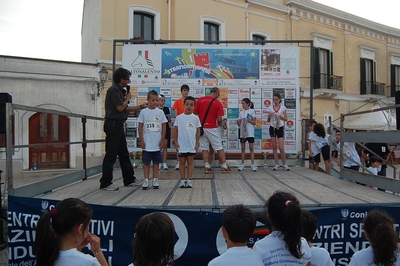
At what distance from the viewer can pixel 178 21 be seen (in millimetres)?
15680

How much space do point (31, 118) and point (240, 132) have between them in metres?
10.7

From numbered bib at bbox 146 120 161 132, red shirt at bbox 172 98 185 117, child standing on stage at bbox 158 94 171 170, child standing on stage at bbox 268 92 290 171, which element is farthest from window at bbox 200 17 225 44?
numbered bib at bbox 146 120 161 132

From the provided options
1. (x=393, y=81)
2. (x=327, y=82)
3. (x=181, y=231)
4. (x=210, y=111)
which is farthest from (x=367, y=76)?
(x=181, y=231)

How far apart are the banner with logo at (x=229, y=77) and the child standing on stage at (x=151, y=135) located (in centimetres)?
288

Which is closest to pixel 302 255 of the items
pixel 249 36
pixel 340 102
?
pixel 249 36

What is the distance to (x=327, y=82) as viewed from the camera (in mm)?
19969

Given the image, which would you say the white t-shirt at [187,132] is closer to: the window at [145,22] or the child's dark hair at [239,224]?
the child's dark hair at [239,224]

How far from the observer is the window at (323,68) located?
1961 cm

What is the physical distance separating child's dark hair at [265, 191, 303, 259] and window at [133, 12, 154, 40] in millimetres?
13999

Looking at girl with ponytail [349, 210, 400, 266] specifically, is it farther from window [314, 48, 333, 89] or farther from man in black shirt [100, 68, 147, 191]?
window [314, 48, 333, 89]

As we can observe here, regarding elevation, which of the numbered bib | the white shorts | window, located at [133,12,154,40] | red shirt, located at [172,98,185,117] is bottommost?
the white shorts

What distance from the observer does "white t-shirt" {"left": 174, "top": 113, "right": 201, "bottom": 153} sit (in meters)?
5.22

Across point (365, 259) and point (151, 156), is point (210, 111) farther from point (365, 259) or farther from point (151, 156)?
point (365, 259)

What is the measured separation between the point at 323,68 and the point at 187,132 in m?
17.2
